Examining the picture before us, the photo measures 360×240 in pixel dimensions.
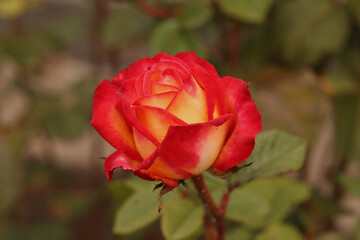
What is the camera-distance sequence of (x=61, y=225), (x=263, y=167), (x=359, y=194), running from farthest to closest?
→ (x=61, y=225) < (x=359, y=194) < (x=263, y=167)

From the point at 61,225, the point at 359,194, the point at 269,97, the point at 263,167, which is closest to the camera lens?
the point at 263,167

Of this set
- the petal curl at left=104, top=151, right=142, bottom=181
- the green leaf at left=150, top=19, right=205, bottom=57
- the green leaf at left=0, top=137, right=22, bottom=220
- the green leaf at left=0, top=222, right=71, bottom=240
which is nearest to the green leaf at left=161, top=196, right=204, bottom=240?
the petal curl at left=104, top=151, right=142, bottom=181

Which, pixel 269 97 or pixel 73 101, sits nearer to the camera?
pixel 269 97

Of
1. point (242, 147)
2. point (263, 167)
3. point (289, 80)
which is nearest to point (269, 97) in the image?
point (289, 80)

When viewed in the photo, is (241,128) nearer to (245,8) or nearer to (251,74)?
(245,8)

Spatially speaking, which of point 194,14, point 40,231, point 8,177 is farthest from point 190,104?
point 40,231

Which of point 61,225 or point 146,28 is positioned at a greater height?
point 146,28

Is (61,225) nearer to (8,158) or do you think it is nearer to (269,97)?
(8,158)
